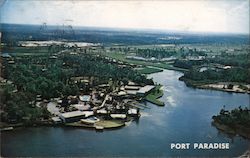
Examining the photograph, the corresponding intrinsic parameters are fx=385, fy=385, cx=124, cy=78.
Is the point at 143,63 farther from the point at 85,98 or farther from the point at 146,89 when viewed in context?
the point at 85,98

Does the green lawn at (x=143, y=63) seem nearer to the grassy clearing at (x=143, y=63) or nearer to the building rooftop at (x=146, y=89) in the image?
the grassy clearing at (x=143, y=63)

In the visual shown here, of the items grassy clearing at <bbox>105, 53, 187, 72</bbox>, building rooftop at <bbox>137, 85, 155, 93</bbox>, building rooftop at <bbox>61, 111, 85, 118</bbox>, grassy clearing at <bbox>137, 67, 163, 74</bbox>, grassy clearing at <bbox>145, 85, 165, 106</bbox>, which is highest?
grassy clearing at <bbox>105, 53, 187, 72</bbox>

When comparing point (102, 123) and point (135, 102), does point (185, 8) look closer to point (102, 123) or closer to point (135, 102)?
point (135, 102)

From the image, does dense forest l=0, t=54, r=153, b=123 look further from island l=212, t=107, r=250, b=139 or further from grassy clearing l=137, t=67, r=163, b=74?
island l=212, t=107, r=250, b=139

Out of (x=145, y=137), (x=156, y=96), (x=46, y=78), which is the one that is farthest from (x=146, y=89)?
(x=46, y=78)

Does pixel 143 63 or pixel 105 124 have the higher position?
pixel 143 63

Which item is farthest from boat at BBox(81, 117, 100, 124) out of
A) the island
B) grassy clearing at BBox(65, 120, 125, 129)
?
the island

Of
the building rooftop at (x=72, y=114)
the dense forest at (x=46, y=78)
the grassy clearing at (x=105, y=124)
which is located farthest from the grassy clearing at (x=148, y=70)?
the building rooftop at (x=72, y=114)
